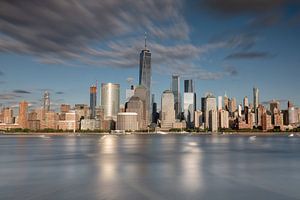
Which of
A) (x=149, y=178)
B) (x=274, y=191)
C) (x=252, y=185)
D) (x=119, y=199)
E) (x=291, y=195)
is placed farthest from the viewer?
(x=149, y=178)

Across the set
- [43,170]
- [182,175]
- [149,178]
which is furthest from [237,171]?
[43,170]

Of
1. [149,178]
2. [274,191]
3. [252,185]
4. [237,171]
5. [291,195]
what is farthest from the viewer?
[237,171]

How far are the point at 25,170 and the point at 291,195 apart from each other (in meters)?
37.8

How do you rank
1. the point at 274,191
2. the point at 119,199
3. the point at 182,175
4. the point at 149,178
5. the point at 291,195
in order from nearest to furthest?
the point at 119,199 → the point at 291,195 → the point at 274,191 → the point at 149,178 → the point at 182,175

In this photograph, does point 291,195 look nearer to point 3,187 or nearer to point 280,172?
point 280,172

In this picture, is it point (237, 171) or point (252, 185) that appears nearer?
point (252, 185)

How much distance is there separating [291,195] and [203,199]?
892 cm

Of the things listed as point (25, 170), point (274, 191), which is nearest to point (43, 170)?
point (25, 170)

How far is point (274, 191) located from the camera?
34.7 metres

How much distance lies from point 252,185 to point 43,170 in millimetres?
31047

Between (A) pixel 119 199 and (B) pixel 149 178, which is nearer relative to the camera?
(A) pixel 119 199

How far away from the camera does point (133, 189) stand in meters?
34.9

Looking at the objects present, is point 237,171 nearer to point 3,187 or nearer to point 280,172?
point 280,172

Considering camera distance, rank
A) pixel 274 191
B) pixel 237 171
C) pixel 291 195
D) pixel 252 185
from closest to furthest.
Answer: pixel 291 195, pixel 274 191, pixel 252 185, pixel 237 171
